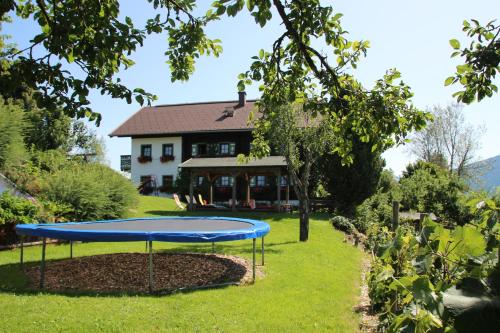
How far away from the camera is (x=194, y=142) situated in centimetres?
3366

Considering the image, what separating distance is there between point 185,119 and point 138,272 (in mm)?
27660

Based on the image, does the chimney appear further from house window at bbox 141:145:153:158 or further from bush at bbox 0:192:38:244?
bush at bbox 0:192:38:244

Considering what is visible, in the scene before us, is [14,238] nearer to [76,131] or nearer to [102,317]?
[102,317]

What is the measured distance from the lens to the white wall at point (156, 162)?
111 feet

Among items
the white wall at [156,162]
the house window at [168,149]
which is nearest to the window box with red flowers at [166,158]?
the white wall at [156,162]

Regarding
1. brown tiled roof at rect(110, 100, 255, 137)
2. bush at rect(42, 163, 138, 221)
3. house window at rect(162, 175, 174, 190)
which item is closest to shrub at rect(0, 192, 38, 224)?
bush at rect(42, 163, 138, 221)

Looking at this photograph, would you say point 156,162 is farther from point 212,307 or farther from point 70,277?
point 212,307

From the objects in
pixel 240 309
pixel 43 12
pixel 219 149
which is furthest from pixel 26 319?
pixel 219 149

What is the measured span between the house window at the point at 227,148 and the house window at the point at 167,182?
4.52 m

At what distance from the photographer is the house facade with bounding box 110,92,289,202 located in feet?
102

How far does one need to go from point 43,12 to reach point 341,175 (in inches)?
729

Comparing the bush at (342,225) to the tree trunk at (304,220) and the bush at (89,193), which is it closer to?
the tree trunk at (304,220)

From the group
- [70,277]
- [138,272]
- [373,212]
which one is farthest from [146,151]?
[70,277]

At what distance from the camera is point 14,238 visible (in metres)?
11.5
